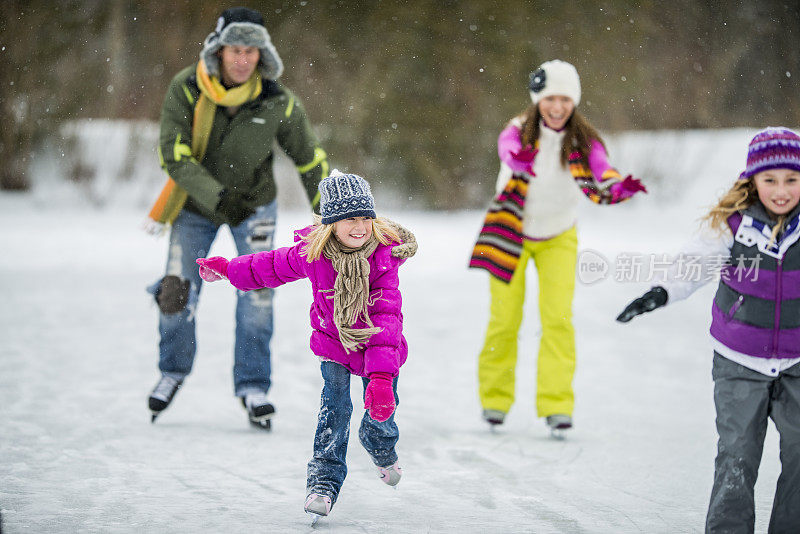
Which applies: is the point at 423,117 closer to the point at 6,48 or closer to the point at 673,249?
the point at 673,249

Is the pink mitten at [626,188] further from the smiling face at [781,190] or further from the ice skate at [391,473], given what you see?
the ice skate at [391,473]

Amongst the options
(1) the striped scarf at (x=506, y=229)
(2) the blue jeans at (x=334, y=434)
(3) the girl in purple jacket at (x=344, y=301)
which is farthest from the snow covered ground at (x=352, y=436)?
(1) the striped scarf at (x=506, y=229)

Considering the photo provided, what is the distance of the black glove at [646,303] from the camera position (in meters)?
3.00

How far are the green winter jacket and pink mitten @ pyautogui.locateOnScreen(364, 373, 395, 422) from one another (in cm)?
157

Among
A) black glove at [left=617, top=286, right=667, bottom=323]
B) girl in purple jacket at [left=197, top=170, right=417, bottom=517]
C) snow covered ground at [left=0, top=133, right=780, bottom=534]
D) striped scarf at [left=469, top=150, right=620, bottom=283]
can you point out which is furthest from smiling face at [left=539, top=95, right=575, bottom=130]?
black glove at [left=617, top=286, right=667, bottom=323]

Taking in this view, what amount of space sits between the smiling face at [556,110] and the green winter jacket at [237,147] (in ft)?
3.47

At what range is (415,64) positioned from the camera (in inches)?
517

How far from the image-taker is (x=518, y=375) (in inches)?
246

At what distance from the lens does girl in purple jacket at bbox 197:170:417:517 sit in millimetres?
3068

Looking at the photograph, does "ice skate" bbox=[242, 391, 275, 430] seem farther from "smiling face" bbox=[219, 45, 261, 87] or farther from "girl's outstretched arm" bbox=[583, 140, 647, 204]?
"girl's outstretched arm" bbox=[583, 140, 647, 204]

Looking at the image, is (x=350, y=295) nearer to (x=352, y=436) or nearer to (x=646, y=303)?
(x=646, y=303)

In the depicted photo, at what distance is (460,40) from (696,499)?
1029 cm

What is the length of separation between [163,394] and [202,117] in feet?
4.16

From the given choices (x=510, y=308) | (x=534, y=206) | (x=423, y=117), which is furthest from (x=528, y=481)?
(x=423, y=117)
